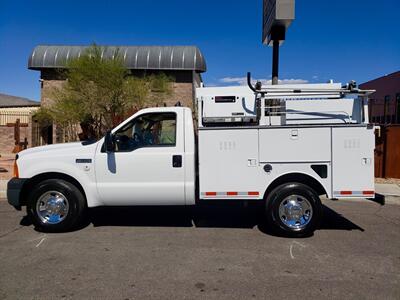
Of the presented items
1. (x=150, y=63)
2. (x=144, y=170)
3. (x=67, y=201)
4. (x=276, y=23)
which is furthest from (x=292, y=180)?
(x=150, y=63)

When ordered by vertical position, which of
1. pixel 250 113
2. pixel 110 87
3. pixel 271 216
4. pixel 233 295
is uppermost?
pixel 110 87

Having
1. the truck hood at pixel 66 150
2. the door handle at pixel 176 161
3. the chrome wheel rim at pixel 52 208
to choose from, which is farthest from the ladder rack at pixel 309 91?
the chrome wheel rim at pixel 52 208

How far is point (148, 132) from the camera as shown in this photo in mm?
6438

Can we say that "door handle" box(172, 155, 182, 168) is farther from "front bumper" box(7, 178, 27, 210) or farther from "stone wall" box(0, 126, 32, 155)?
"stone wall" box(0, 126, 32, 155)

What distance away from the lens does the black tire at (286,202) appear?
20.1ft

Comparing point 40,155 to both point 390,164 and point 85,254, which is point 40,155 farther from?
point 390,164

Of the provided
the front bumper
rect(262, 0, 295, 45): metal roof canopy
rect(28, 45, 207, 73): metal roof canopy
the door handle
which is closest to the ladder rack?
the door handle

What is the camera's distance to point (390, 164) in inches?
496

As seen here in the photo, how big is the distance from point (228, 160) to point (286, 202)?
1.10 metres

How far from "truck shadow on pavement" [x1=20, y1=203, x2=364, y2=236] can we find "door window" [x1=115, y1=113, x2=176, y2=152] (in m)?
1.30

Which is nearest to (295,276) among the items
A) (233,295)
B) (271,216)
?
(233,295)

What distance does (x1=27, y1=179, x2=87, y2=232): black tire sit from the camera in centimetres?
629

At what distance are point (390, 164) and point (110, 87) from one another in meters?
10.6

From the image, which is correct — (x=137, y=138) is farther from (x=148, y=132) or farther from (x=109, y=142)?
(x=109, y=142)
